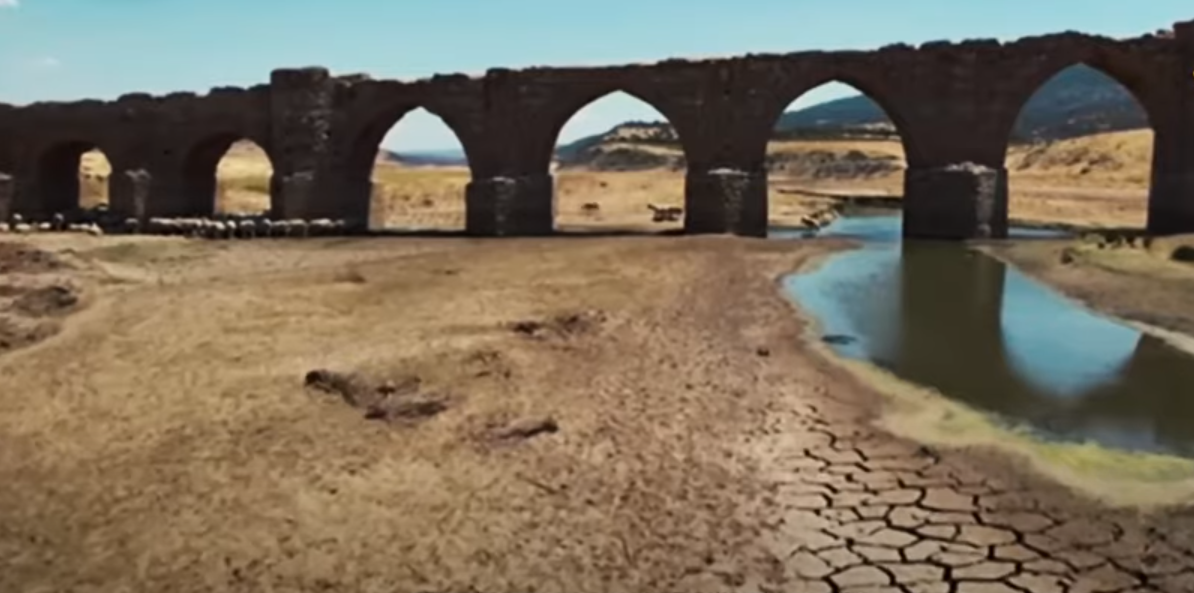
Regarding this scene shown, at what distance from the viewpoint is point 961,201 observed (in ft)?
108

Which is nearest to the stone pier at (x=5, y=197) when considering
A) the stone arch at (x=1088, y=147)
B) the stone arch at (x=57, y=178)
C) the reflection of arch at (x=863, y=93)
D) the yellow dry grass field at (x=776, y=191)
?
the stone arch at (x=57, y=178)

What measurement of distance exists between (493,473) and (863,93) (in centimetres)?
2666

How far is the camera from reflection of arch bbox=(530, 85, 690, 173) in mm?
35156

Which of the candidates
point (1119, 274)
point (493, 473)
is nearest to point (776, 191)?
point (1119, 274)

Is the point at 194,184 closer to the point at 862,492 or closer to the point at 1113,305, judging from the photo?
the point at 1113,305

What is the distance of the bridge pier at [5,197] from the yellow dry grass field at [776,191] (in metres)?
10.8

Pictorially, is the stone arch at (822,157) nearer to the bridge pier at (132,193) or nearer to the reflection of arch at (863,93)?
the reflection of arch at (863,93)

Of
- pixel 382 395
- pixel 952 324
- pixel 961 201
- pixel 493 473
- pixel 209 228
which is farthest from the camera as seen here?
pixel 209 228

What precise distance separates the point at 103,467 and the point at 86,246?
19.4 meters

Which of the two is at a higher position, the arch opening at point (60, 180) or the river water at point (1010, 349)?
the arch opening at point (60, 180)

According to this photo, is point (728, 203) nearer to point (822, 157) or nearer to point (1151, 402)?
point (1151, 402)

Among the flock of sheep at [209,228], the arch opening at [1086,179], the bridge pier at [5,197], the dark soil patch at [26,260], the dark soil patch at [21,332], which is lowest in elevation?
the dark soil patch at [21,332]

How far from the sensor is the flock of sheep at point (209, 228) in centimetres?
3362

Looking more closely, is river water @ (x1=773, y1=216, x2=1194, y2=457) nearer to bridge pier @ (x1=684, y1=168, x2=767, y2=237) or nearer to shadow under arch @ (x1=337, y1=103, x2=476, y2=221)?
bridge pier @ (x1=684, y1=168, x2=767, y2=237)
